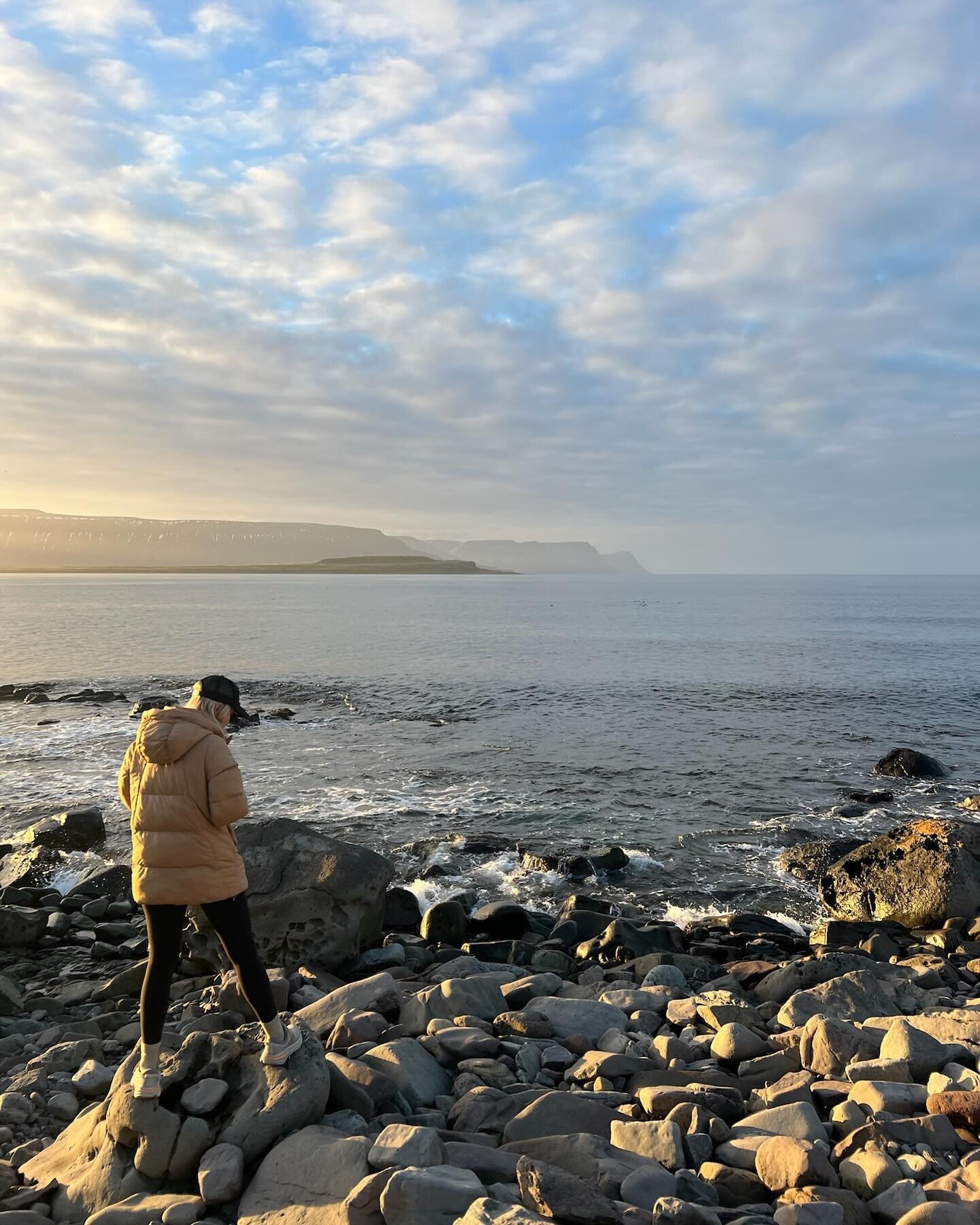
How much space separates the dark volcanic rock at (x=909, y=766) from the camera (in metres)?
23.5

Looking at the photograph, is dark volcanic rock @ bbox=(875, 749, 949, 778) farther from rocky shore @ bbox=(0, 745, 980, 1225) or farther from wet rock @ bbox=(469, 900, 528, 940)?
wet rock @ bbox=(469, 900, 528, 940)

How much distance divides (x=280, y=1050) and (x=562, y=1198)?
88.5 inches

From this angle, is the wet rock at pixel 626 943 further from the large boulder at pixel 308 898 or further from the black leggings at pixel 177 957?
the black leggings at pixel 177 957

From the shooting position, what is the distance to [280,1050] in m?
5.77

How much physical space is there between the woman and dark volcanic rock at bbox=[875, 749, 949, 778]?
2228 centimetres

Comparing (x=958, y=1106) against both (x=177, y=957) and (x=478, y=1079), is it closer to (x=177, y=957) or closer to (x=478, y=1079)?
(x=478, y=1079)

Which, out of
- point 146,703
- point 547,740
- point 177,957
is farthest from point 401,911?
point 146,703

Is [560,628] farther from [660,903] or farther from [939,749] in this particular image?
[660,903]

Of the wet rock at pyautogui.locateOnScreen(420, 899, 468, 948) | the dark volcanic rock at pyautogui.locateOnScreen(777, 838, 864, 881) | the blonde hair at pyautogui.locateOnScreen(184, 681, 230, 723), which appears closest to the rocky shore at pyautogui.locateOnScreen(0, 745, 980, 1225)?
the wet rock at pyautogui.locateOnScreen(420, 899, 468, 948)

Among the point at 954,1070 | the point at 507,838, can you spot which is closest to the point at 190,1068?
the point at 954,1070

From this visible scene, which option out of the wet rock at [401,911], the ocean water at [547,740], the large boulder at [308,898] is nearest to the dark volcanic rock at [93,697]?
the ocean water at [547,740]

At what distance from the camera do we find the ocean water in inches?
688

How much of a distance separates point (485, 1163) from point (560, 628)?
252 ft

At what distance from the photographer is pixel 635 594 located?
625 ft
